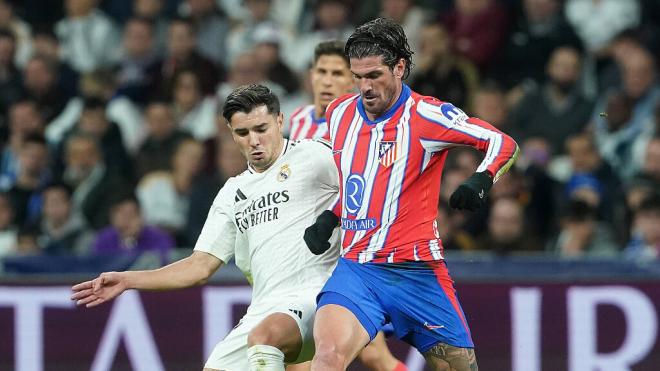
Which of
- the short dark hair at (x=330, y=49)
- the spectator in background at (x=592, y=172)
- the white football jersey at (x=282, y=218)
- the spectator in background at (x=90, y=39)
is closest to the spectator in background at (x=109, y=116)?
the spectator in background at (x=90, y=39)

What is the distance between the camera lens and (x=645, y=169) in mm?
10812

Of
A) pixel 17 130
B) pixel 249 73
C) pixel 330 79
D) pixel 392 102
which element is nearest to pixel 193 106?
pixel 249 73

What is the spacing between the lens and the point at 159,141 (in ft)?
41.0

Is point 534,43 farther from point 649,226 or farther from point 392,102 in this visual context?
point 392,102

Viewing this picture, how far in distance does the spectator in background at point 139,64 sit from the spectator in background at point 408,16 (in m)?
2.50

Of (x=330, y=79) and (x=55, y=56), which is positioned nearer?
(x=330, y=79)

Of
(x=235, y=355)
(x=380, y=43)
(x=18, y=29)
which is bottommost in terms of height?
(x=235, y=355)

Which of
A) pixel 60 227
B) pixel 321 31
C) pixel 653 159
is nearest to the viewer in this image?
pixel 653 159

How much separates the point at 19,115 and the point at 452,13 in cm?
442

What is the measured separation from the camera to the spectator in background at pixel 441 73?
1191cm

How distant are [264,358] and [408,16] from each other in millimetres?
6693

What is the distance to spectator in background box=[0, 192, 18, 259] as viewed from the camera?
11570 mm

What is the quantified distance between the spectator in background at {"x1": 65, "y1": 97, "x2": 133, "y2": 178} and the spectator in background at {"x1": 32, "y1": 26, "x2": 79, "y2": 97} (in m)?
0.93

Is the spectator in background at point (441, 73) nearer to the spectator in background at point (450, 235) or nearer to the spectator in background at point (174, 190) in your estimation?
the spectator in background at point (450, 235)
